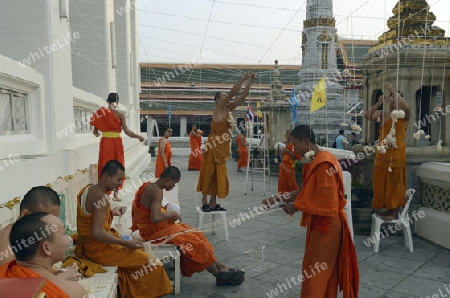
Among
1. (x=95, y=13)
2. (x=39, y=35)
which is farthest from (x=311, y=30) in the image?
(x=39, y=35)

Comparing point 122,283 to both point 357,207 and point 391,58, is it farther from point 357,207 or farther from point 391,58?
point 391,58

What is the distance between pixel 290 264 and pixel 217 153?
184 centimetres

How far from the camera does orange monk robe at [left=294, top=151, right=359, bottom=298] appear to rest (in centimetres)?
307

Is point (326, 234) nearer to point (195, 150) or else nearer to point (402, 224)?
point (402, 224)

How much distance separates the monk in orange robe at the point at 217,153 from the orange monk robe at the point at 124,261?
1.96m

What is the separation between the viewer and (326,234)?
3.15 metres

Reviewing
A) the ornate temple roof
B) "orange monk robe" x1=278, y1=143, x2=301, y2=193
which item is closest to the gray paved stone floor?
"orange monk robe" x1=278, y1=143, x2=301, y2=193

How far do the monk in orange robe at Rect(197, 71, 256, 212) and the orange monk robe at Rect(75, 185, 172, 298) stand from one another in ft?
6.43

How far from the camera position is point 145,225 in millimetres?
4055

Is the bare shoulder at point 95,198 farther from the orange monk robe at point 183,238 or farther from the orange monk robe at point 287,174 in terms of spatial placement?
the orange monk robe at point 287,174

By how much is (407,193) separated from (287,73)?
2579 centimetres

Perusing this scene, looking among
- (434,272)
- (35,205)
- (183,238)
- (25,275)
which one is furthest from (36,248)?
(434,272)

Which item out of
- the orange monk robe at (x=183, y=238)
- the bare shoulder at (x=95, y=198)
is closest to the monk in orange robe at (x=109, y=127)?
the orange monk robe at (x=183, y=238)

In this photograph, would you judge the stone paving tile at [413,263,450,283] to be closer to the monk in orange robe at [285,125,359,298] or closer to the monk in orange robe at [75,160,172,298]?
the monk in orange robe at [285,125,359,298]
